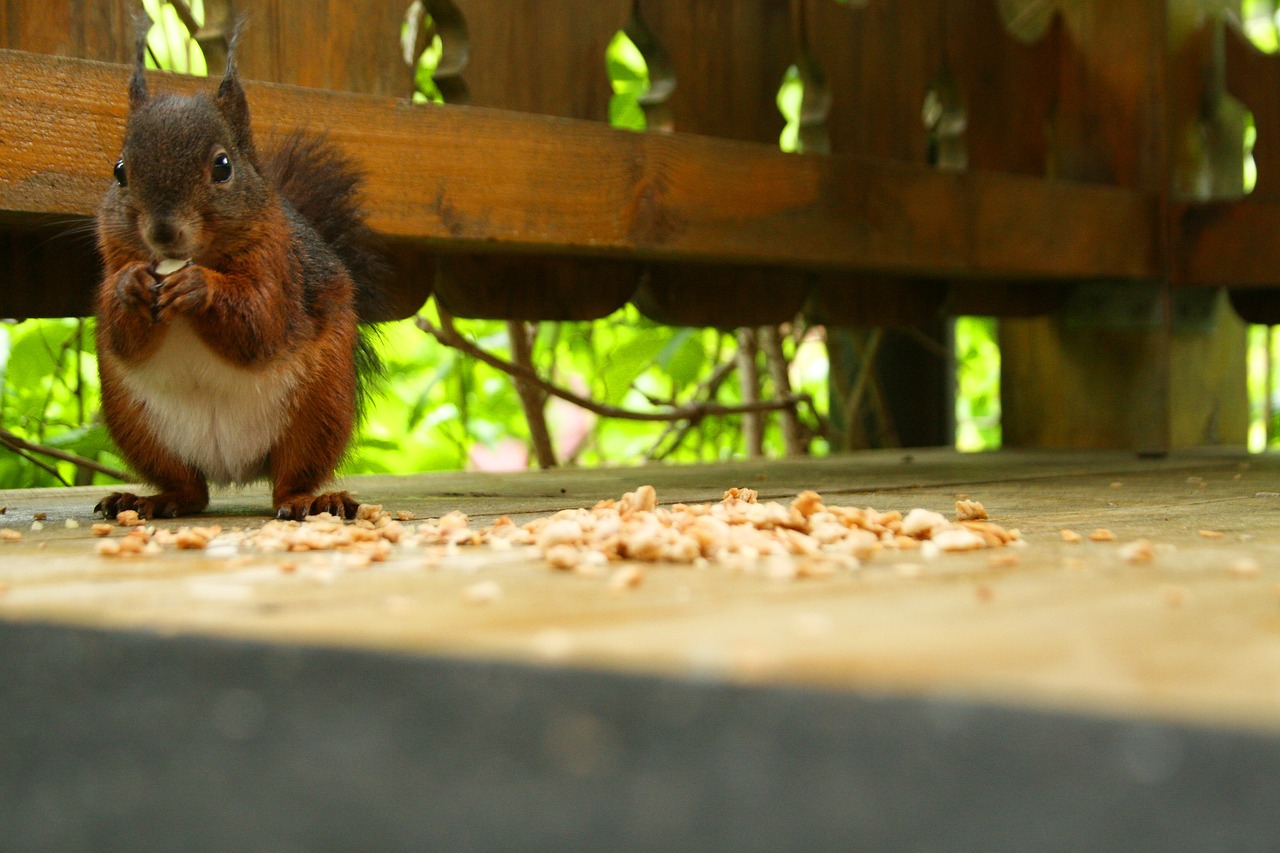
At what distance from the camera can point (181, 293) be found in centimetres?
129

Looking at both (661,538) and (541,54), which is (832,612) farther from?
(541,54)

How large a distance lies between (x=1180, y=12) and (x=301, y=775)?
263 cm

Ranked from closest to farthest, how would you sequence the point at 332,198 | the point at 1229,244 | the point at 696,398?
1. the point at 332,198
2. the point at 1229,244
3. the point at 696,398

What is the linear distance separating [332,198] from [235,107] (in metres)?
0.19

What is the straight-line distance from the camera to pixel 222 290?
1329 mm

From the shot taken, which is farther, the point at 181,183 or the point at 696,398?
the point at 696,398

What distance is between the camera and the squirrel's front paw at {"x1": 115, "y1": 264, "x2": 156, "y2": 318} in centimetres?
129

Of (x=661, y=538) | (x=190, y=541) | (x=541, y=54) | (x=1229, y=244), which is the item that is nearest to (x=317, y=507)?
(x=190, y=541)

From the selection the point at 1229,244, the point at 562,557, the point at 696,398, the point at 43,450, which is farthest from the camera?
the point at 696,398

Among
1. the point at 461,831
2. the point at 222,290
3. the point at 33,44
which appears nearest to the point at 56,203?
the point at 33,44

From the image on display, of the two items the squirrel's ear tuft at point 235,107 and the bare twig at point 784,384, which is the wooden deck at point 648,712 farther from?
the bare twig at point 784,384

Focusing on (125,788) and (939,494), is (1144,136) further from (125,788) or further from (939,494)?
(125,788)

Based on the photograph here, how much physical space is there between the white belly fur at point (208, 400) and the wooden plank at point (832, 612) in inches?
7.8

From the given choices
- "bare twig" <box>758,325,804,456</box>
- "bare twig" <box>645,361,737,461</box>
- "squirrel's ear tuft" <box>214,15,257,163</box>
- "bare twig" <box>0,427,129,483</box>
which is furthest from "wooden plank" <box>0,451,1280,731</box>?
"bare twig" <box>645,361,737,461</box>
